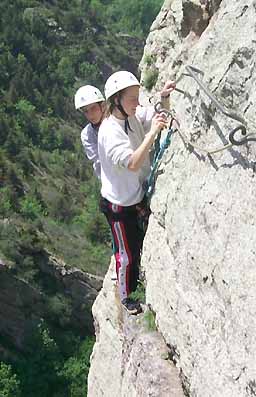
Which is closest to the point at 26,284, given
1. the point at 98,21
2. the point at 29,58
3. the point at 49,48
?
the point at 29,58

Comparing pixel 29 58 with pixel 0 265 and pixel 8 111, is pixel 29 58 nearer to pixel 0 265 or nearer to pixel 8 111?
pixel 8 111

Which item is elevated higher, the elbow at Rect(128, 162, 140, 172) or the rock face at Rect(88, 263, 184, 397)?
the elbow at Rect(128, 162, 140, 172)

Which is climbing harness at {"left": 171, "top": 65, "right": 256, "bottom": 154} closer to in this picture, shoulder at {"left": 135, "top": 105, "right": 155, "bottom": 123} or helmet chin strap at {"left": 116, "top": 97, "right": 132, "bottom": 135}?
helmet chin strap at {"left": 116, "top": 97, "right": 132, "bottom": 135}

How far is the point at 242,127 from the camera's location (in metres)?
3.39

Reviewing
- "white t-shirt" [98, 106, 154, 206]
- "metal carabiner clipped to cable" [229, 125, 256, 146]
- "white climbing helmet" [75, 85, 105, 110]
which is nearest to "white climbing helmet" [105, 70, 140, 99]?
"white t-shirt" [98, 106, 154, 206]

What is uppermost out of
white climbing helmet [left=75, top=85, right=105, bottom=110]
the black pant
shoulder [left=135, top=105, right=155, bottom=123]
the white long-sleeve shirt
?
shoulder [left=135, top=105, right=155, bottom=123]

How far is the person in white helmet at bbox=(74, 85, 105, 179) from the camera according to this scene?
523 centimetres

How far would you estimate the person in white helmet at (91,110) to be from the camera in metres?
5.23

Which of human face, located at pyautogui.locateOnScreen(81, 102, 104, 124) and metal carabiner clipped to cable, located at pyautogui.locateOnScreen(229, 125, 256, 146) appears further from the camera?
human face, located at pyautogui.locateOnScreen(81, 102, 104, 124)

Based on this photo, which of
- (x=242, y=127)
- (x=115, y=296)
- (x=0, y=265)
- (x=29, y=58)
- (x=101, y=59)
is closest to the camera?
(x=242, y=127)

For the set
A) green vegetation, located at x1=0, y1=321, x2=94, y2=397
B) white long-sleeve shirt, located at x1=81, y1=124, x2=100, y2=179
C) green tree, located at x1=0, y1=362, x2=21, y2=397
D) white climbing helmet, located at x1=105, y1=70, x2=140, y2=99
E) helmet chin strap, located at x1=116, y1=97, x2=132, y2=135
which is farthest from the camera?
green vegetation, located at x1=0, y1=321, x2=94, y2=397

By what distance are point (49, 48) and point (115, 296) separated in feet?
205

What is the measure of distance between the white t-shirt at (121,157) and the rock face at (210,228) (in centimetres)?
19

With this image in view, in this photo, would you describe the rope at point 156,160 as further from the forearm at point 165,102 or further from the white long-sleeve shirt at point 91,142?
the white long-sleeve shirt at point 91,142
